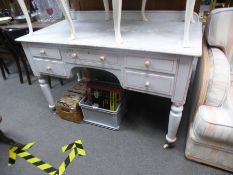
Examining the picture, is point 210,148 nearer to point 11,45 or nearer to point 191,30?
point 191,30

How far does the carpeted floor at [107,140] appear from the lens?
120cm

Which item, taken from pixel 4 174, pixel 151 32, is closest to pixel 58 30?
pixel 151 32

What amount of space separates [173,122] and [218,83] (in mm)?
354

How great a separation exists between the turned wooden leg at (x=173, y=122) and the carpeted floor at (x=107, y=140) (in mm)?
80

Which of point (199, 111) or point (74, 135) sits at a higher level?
point (199, 111)

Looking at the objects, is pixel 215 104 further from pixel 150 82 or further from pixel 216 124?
pixel 150 82

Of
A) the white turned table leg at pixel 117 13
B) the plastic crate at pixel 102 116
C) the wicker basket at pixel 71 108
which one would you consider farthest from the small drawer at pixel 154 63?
the wicker basket at pixel 71 108

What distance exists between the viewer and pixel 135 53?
3.26ft

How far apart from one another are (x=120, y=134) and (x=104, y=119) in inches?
7.1

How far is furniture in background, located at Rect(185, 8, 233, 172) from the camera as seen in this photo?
951 millimetres

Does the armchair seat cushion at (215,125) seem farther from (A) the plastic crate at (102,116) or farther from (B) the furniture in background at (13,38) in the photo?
(B) the furniture in background at (13,38)

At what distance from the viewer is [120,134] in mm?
1451

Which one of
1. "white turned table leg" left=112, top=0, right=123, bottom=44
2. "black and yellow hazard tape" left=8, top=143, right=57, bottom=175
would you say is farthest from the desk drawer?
"black and yellow hazard tape" left=8, top=143, right=57, bottom=175

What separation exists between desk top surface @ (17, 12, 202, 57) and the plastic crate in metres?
0.56
